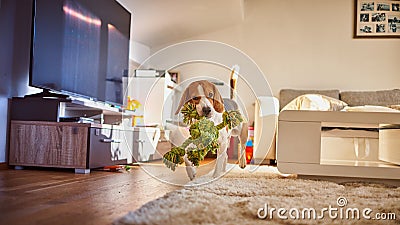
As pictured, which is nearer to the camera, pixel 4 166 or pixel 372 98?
pixel 4 166

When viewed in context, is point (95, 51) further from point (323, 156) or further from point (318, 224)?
point (318, 224)

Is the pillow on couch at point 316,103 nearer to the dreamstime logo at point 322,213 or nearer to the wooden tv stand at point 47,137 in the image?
the wooden tv stand at point 47,137

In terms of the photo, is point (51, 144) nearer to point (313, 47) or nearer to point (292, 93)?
point (292, 93)

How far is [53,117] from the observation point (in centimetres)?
291

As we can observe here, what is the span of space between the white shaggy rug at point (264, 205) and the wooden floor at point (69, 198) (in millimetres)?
125

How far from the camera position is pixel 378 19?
552 centimetres

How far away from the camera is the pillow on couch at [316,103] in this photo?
4.61m

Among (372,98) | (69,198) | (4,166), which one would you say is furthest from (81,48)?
(372,98)

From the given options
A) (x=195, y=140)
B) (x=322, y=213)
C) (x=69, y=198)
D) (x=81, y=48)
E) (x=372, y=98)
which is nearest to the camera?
(x=322, y=213)

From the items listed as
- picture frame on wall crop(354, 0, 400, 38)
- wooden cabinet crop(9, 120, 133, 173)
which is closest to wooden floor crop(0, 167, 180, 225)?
wooden cabinet crop(9, 120, 133, 173)

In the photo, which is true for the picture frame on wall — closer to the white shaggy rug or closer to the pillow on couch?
the pillow on couch

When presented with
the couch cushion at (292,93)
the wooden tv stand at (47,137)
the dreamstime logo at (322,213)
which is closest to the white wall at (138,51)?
the couch cushion at (292,93)

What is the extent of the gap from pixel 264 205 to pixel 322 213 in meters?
0.18

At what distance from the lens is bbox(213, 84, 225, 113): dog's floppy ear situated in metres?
2.18
